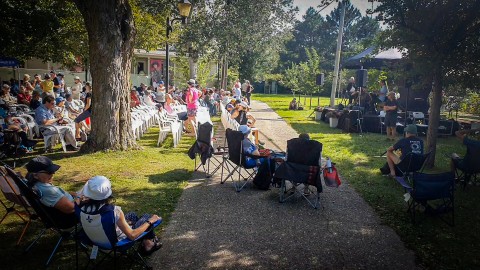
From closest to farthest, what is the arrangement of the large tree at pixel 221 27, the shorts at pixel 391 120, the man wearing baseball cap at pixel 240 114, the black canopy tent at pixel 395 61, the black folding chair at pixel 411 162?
the black folding chair at pixel 411 162
the man wearing baseball cap at pixel 240 114
the shorts at pixel 391 120
the black canopy tent at pixel 395 61
the large tree at pixel 221 27

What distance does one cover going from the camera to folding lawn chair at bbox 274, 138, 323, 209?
559cm

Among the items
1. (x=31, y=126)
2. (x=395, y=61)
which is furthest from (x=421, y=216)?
(x=31, y=126)

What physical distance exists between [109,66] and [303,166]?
221 inches

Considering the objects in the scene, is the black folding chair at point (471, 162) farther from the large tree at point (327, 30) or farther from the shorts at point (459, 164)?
the large tree at point (327, 30)

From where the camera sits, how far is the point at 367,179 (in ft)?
24.2

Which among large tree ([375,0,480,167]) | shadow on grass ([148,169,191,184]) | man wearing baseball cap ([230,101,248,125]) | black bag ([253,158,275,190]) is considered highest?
large tree ([375,0,480,167])

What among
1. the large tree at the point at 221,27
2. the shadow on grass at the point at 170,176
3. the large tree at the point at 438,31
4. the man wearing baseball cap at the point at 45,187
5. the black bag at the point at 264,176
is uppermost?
the large tree at the point at 221,27

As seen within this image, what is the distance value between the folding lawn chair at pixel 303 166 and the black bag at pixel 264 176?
0.49 meters

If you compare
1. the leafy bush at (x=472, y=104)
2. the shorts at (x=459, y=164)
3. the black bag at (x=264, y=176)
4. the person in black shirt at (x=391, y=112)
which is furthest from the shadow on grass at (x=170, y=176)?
the leafy bush at (x=472, y=104)

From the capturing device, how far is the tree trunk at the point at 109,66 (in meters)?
8.12

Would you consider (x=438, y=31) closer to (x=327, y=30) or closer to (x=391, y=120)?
(x=391, y=120)

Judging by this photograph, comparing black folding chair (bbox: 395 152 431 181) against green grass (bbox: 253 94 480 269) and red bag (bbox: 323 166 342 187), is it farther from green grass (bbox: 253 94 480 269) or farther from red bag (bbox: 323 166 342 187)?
red bag (bbox: 323 166 342 187)

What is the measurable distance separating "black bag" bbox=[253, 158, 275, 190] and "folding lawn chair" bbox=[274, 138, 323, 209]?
489 millimetres

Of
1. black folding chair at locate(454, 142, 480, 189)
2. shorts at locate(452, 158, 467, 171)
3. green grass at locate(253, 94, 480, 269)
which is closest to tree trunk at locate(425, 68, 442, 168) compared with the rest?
green grass at locate(253, 94, 480, 269)
